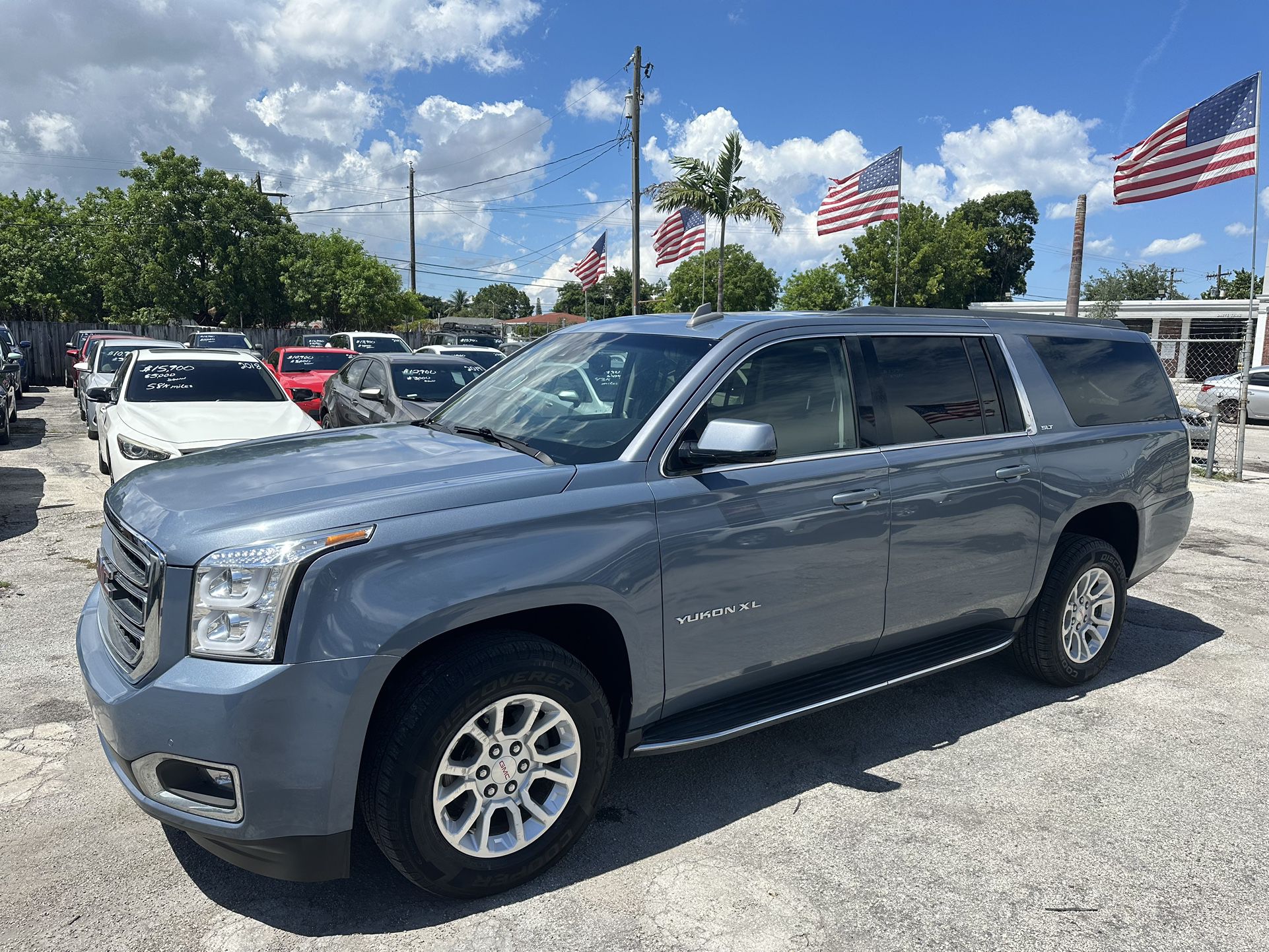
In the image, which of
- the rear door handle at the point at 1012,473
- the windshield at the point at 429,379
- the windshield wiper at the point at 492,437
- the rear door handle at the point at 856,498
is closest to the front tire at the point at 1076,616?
the rear door handle at the point at 1012,473

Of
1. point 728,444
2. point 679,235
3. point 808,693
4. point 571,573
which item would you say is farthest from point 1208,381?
point 571,573

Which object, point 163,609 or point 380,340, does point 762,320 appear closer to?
point 163,609

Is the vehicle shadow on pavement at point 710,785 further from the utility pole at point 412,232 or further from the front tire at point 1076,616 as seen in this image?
the utility pole at point 412,232

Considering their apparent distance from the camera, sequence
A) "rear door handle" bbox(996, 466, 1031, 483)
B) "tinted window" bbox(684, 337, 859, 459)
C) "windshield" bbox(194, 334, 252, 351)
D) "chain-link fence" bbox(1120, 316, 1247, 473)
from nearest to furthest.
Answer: "tinted window" bbox(684, 337, 859, 459)
"rear door handle" bbox(996, 466, 1031, 483)
"chain-link fence" bbox(1120, 316, 1247, 473)
"windshield" bbox(194, 334, 252, 351)

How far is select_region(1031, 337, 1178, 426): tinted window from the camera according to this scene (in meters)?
4.73

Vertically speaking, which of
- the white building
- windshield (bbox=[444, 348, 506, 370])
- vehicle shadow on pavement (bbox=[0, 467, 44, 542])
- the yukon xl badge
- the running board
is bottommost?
vehicle shadow on pavement (bbox=[0, 467, 44, 542])

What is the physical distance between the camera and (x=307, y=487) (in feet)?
9.74

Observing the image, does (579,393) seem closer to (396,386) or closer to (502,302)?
(396,386)

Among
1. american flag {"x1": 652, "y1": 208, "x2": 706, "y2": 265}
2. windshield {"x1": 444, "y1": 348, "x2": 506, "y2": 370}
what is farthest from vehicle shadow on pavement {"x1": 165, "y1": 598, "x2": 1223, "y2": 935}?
american flag {"x1": 652, "y1": 208, "x2": 706, "y2": 265}

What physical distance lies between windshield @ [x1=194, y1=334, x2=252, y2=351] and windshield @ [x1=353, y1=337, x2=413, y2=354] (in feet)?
9.59

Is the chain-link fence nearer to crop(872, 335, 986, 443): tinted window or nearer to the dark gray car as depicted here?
crop(872, 335, 986, 443): tinted window

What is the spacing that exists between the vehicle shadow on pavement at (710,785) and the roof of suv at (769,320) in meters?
1.87

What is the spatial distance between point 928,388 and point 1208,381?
2110cm

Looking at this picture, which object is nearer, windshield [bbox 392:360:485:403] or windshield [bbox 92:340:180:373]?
windshield [bbox 392:360:485:403]
